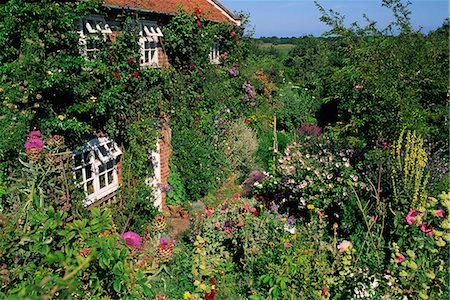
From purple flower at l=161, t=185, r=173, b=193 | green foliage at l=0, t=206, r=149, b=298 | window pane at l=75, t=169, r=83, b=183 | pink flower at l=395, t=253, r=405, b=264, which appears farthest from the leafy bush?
green foliage at l=0, t=206, r=149, b=298

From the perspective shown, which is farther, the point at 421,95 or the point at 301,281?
the point at 421,95

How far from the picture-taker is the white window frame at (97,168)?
21.8ft

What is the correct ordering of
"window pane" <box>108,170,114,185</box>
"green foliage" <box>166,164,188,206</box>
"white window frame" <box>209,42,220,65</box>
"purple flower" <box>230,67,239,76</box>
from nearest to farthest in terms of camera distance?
"window pane" <box>108,170,114,185</box> → "green foliage" <box>166,164,188,206</box> → "white window frame" <box>209,42,220,65</box> → "purple flower" <box>230,67,239,76</box>

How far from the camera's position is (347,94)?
33.2 feet

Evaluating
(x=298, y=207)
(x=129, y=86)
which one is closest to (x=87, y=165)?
(x=129, y=86)

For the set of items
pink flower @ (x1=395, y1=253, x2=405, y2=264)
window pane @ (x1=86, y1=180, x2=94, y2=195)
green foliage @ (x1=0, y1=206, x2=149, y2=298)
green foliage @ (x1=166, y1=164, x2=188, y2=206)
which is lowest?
green foliage @ (x1=166, y1=164, x2=188, y2=206)

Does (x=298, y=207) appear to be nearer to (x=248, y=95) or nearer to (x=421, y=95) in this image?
(x=421, y=95)

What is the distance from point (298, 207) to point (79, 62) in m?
4.68

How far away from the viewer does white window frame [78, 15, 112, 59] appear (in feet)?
20.8

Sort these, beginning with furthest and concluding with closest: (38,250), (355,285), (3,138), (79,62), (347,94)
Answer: (347,94) < (79,62) < (3,138) < (355,285) < (38,250)

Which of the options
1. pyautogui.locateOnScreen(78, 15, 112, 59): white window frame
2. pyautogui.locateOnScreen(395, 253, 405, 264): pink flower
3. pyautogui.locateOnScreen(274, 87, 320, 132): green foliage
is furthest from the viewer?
pyautogui.locateOnScreen(274, 87, 320, 132): green foliage

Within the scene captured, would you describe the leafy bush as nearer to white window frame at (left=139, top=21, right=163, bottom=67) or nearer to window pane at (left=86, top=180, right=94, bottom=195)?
white window frame at (left=139, top=21, right=163, bottom=67)

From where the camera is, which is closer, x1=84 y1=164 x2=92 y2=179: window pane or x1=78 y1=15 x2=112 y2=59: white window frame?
x1=78 y1=15 x2=112 y2=59: white window frame

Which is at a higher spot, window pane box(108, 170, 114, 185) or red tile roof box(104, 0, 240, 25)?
red tile roof box(104, 0, 240, 25)
